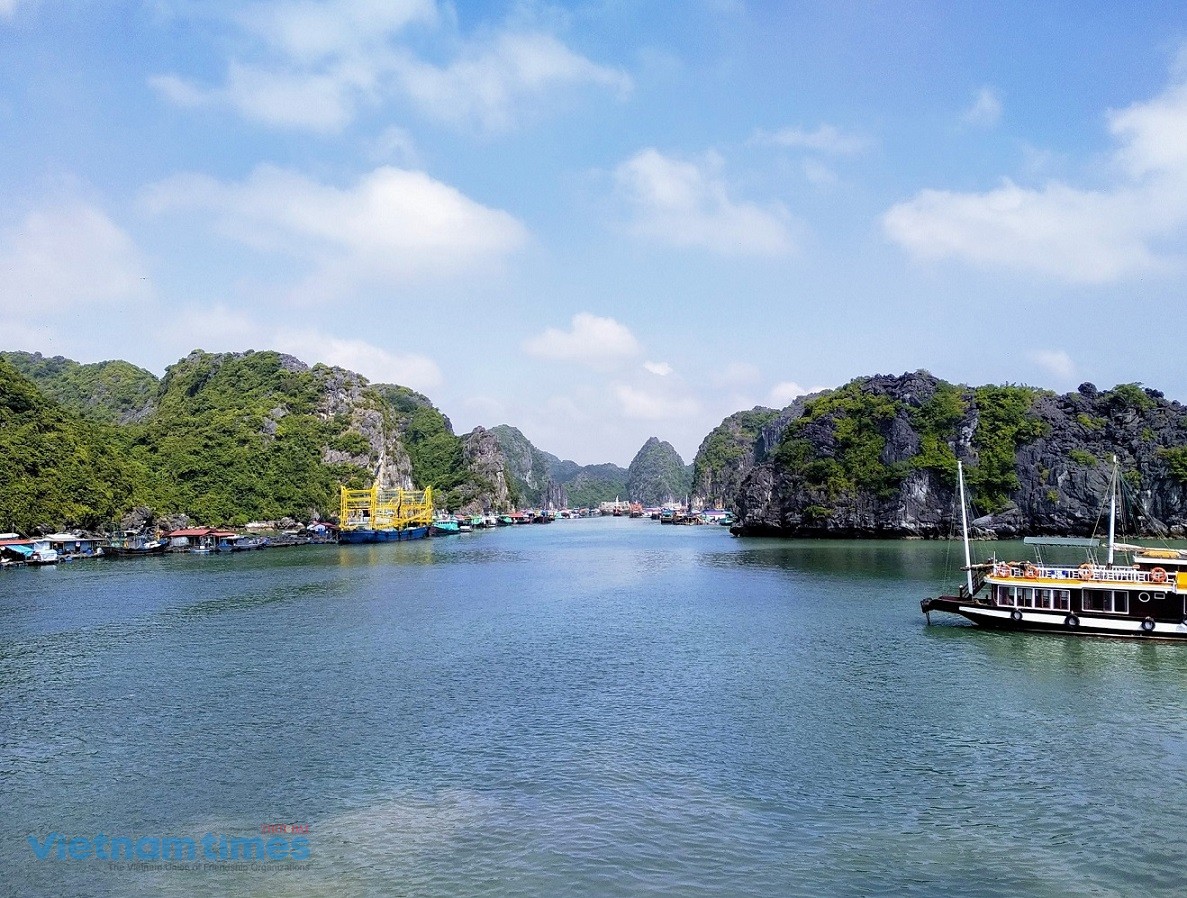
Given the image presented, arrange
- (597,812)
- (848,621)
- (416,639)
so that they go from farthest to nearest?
(848,621) → (416,639) → (597,812)

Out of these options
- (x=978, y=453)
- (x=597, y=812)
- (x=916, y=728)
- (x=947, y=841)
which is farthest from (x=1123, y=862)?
(x=978, y=453)

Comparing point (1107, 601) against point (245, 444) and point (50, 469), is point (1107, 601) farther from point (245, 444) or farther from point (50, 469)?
point (245, 444)

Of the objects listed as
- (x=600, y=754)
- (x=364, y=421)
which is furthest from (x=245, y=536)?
(x=600, y=754)

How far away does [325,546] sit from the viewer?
119m

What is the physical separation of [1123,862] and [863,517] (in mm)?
119834

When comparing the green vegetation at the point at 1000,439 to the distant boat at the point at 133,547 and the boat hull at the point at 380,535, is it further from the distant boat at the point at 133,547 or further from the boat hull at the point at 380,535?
the distant boat at the point at 133,547

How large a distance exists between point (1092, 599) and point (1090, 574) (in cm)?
120

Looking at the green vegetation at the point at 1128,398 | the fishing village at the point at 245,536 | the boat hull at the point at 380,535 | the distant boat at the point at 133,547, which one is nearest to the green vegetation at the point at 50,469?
the fishing village at the point at 245,536

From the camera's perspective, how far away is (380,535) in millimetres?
132250

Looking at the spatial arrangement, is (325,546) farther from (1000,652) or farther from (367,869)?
(367,869)

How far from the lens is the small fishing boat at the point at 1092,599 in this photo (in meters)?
38.3

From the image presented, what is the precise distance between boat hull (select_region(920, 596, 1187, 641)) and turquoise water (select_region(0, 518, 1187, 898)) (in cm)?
92

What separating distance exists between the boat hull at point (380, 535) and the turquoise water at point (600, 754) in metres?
80.8

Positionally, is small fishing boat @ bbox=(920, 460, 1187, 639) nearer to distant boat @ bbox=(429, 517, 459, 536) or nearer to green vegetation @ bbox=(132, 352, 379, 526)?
green vegetation @ bbox=(132, 352, 379, 526)
